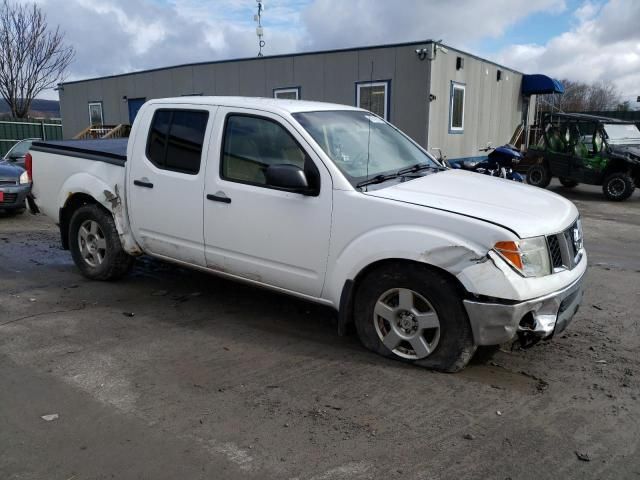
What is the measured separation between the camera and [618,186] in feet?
43.9

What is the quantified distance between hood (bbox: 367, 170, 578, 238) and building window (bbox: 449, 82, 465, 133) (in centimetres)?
1119

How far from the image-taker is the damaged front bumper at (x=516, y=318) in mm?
3408

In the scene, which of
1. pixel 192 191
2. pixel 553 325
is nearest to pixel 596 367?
pixel 553 325

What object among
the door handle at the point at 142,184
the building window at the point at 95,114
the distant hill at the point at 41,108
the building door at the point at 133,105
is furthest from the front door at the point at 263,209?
the distant hill at the point at 41,108

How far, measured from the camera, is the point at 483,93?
17.2 metres

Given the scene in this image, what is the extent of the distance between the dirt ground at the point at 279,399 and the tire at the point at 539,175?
10223 millimetres

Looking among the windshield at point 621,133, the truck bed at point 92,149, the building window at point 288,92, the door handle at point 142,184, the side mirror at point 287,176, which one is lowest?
the door handle at point 142,184

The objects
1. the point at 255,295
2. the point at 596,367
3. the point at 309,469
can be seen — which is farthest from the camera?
the point at 255,295

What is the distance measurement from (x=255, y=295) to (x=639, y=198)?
41.7 feet

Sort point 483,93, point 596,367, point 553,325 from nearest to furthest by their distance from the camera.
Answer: point 553,325, point 596,367, point 483,93

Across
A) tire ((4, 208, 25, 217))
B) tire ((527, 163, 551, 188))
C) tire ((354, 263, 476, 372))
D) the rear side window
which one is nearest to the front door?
the rear side window

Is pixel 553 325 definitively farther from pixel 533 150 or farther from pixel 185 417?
pixel 533 150

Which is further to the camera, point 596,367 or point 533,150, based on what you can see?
point 533,150

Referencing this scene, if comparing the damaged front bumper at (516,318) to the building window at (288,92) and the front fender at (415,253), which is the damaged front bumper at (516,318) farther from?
the building window at (288,92)
